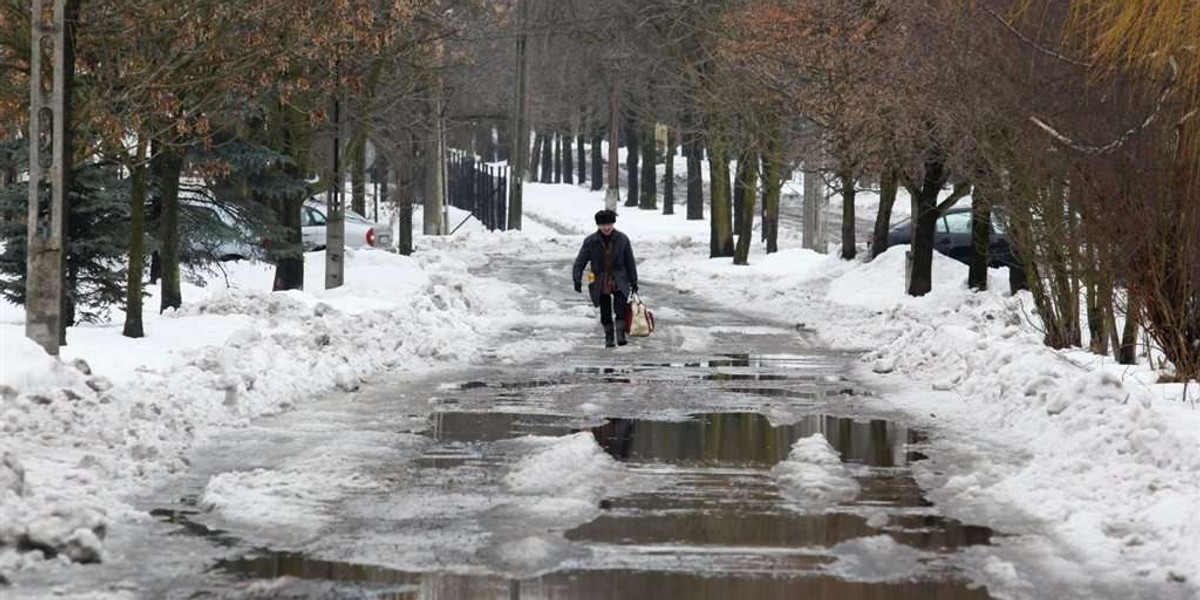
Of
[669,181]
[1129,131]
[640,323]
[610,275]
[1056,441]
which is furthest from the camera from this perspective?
[669,181]

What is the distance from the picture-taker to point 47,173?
15156 mm

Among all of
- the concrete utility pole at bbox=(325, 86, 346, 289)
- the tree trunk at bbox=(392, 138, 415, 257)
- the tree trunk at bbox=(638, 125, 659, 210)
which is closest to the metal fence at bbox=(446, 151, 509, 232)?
the tree trunk at bbox=(638, 125, 659, 210)

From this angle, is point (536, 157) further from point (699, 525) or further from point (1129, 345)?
point (699, 525)

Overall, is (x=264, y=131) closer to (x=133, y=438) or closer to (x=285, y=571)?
(x=133, y=438)

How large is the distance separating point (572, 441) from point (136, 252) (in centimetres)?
918

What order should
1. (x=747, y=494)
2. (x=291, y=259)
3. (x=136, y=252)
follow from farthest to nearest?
(x=291, y=259), (x=136, y=252), (x=747, y=494)

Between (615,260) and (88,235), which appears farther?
(88,235)

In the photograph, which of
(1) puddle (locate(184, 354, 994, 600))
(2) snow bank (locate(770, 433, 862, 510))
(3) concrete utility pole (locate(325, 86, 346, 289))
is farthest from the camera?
(3) concrete utility pole (locate(325, 86, 346, 289))

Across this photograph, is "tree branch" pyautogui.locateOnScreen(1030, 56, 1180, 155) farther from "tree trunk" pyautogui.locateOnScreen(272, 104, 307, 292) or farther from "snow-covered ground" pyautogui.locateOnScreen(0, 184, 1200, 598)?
"tree trunk" pyautogui.locateOnScreen(272, 104, 307, 292)

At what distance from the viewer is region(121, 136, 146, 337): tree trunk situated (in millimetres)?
19219

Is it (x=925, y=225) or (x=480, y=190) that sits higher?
(x=480, y=190)

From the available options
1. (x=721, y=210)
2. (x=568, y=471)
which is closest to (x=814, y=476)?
(x=568, y=471)

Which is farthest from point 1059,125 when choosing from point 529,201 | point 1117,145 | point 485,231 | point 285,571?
point 529,201

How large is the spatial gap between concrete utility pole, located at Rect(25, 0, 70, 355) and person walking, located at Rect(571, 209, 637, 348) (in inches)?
301
